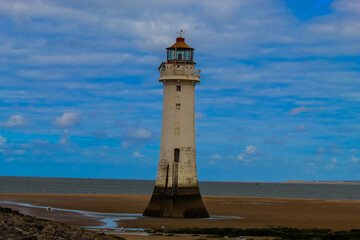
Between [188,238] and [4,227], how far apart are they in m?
8.90

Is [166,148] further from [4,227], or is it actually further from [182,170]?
[4,227]

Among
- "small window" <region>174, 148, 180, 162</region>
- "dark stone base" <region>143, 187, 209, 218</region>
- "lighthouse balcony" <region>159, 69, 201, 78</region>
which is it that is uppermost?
"lighthouse balcony" <region>159, 69, 201, 78</region>

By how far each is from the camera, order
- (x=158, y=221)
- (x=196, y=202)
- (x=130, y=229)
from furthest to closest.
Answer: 1. (x=196, y=202)
2. (x=158, y=221)
3. (x=130, y=229)

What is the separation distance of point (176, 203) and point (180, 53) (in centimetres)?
923

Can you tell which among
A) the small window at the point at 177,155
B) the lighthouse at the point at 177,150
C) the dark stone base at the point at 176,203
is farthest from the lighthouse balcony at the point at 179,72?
the dark stone base at the point at 176,203

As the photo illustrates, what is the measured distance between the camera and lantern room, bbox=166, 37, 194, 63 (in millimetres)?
32250

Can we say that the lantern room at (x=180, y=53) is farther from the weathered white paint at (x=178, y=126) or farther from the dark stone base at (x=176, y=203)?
the dark stone base at (x=176, y=203)

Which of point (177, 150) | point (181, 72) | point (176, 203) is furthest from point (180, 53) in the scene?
point (176, 203)

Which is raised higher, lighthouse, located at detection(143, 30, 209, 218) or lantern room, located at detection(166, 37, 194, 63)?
lantern room, located at detection(166, 37, 194, 63)

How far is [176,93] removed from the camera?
1235 inches

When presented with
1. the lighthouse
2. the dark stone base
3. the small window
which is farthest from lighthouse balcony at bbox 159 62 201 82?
the dark stone base

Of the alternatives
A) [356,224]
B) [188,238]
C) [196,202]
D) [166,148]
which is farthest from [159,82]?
[356,224]

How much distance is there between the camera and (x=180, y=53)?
32406 millimetres

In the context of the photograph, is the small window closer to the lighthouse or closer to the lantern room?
the lighthouse
